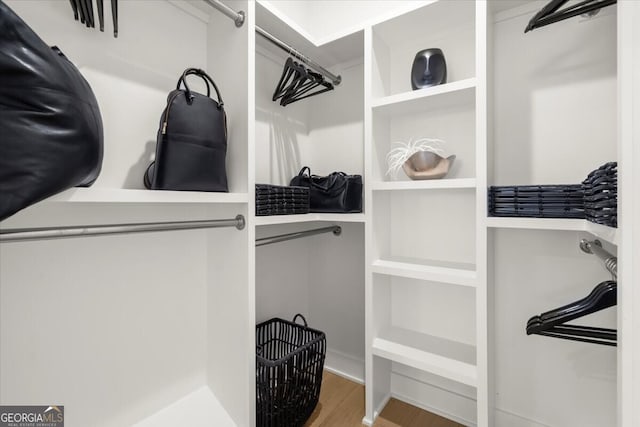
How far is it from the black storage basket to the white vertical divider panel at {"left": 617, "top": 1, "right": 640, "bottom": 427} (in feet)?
3.59

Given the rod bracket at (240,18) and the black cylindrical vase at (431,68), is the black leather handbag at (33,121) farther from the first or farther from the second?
the black cylindrical vase at (431,68)

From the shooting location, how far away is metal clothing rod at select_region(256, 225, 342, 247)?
140cm

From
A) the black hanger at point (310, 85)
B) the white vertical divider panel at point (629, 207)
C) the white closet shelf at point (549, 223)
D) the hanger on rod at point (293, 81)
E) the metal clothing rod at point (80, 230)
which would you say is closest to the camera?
the white vertical divider panel at point (629, 207)

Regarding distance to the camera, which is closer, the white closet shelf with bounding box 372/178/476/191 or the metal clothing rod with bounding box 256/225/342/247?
the white closet shelf with bounding box 372/178/476/191

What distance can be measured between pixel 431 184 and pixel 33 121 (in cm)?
131

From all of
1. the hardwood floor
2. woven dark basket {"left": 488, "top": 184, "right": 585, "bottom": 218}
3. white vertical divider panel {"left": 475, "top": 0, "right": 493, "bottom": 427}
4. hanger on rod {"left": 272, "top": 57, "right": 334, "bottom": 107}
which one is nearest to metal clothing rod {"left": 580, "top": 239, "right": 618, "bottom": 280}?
woven dark basket {"left": 488, "top": 184, "right": 585, "bottom": 218}

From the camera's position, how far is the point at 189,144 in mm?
991

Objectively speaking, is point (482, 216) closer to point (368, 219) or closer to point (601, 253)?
point (601, 253)

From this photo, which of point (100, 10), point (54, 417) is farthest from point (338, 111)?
point (54, 417)

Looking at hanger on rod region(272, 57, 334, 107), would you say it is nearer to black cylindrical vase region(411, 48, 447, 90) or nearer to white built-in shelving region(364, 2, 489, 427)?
white built-in shelving region(364, 2, 489, 427)

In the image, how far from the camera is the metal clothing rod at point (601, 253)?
2.79 feet

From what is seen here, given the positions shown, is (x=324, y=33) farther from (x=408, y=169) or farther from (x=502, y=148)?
(x=502, y=148)

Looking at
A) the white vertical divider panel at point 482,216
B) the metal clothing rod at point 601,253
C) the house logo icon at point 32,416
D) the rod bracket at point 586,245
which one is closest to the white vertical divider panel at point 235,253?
the house logo icon at point 32,416

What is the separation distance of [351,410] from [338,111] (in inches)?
68.9
